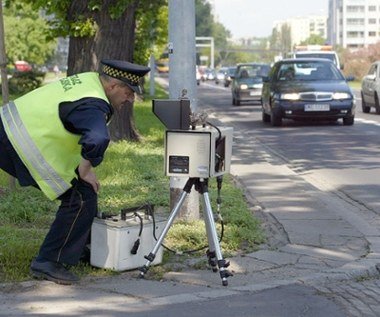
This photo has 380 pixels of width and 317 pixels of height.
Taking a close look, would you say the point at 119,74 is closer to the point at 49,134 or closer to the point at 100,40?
the point at 49,134

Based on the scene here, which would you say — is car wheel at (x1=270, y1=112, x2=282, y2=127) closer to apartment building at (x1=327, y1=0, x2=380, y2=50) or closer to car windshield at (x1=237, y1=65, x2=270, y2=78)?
car windshield at (x1=237, y1=65, x2=270, y2=78)

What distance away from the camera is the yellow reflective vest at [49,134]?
23.0 ft

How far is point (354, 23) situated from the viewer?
623ft

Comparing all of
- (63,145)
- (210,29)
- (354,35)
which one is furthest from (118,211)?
(354,35)

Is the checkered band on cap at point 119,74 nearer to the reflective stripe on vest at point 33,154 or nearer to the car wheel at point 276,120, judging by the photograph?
the reflective stripe on vest at point 33,154

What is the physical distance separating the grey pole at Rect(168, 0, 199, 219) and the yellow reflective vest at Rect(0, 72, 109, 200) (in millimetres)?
2270

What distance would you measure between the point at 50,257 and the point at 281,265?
6.05 feet

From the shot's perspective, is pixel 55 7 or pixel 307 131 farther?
pixel 307 131

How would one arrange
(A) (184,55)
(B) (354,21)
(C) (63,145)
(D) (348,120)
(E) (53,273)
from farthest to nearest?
(B) (354,21)
(D) (348,120)
(A) (184,55)
(E) (53,273)
(C) (63,145)

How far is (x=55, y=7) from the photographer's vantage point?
16781mm

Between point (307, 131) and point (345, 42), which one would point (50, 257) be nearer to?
point (307, 131)

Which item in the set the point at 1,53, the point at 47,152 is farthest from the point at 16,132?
the point at 1,53

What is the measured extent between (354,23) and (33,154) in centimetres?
18725

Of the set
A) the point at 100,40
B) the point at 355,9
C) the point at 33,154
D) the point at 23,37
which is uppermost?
the point at 355,9
